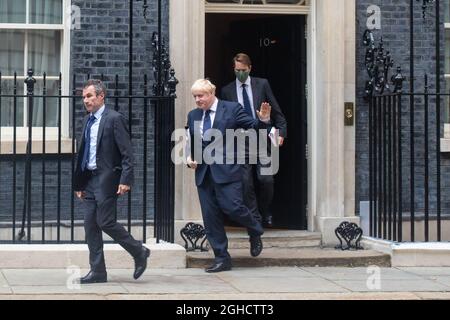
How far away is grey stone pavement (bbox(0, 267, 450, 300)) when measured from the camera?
9.15 meters

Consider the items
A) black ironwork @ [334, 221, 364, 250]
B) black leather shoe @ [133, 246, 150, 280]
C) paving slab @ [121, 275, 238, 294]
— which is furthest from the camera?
black ironwork @ [334, 221, 364, 250]

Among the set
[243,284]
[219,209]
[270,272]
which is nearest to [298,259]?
[270,272]

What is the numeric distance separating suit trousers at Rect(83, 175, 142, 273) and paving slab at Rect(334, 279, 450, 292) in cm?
201

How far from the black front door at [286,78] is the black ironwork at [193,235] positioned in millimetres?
1486

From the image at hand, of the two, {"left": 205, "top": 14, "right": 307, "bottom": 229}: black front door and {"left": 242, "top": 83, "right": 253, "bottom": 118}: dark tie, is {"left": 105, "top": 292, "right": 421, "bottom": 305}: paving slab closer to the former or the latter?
{"left": 242, "top": 83, "right": 253, "bottom": 118}: dark tie

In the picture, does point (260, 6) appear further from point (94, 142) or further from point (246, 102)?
point (94, 142)

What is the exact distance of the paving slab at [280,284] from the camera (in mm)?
9578

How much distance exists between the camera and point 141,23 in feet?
38.8

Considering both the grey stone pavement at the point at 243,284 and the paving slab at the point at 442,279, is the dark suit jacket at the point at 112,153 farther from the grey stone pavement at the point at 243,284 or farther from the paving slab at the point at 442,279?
the paving slab at the point at 442,279

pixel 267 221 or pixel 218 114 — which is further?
pixel 267 221

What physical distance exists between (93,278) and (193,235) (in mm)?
2051

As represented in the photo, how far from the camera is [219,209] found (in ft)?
34.7

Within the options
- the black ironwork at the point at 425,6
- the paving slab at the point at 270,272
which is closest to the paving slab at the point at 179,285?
the paving slab at the point at 270,272

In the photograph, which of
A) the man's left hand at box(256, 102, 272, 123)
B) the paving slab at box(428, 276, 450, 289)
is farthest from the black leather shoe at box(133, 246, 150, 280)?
the paving slab at box(428, 276, 450, 289)
